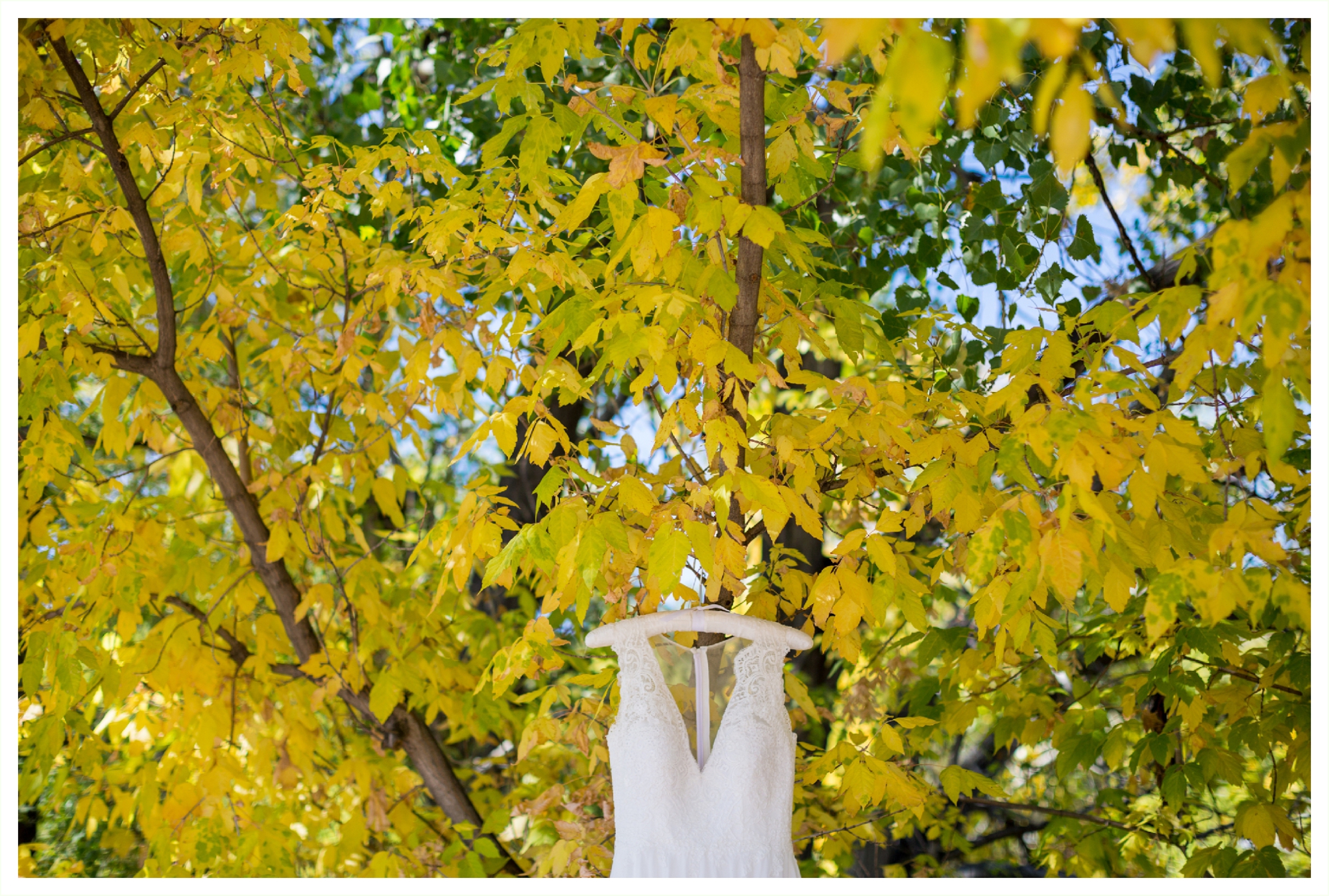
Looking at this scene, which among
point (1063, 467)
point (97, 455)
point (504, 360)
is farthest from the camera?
point (97, 455)

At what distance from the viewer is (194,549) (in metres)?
2.34

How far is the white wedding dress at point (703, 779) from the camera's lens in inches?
56.5

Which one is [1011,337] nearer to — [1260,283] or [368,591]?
[1260,283]

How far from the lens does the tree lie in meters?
1.24

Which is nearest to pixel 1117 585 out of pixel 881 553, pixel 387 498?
pixel 881 553

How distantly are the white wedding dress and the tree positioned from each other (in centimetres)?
14

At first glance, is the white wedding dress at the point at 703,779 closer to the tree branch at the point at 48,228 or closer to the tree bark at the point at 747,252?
the tree bark at the point at 747,252

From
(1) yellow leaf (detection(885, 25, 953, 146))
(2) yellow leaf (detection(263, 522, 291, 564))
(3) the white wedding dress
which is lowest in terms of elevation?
(3) the white wedding dress

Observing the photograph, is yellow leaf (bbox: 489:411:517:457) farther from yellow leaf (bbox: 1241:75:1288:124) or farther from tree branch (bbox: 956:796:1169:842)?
tree branch (bbox: 956:796:1169:842)

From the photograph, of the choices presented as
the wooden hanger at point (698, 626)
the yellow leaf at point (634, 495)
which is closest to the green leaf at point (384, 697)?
the wooden hanger at point (698, 626)

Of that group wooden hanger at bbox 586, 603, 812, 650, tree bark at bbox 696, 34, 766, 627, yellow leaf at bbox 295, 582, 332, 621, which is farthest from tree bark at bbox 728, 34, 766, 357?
yellow leaf at bbox 295, 582, 332, 621

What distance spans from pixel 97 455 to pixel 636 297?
10.6 feet

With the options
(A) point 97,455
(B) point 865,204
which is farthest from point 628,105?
(A) point 97,455

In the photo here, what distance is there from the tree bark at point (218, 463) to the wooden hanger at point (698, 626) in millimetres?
961
